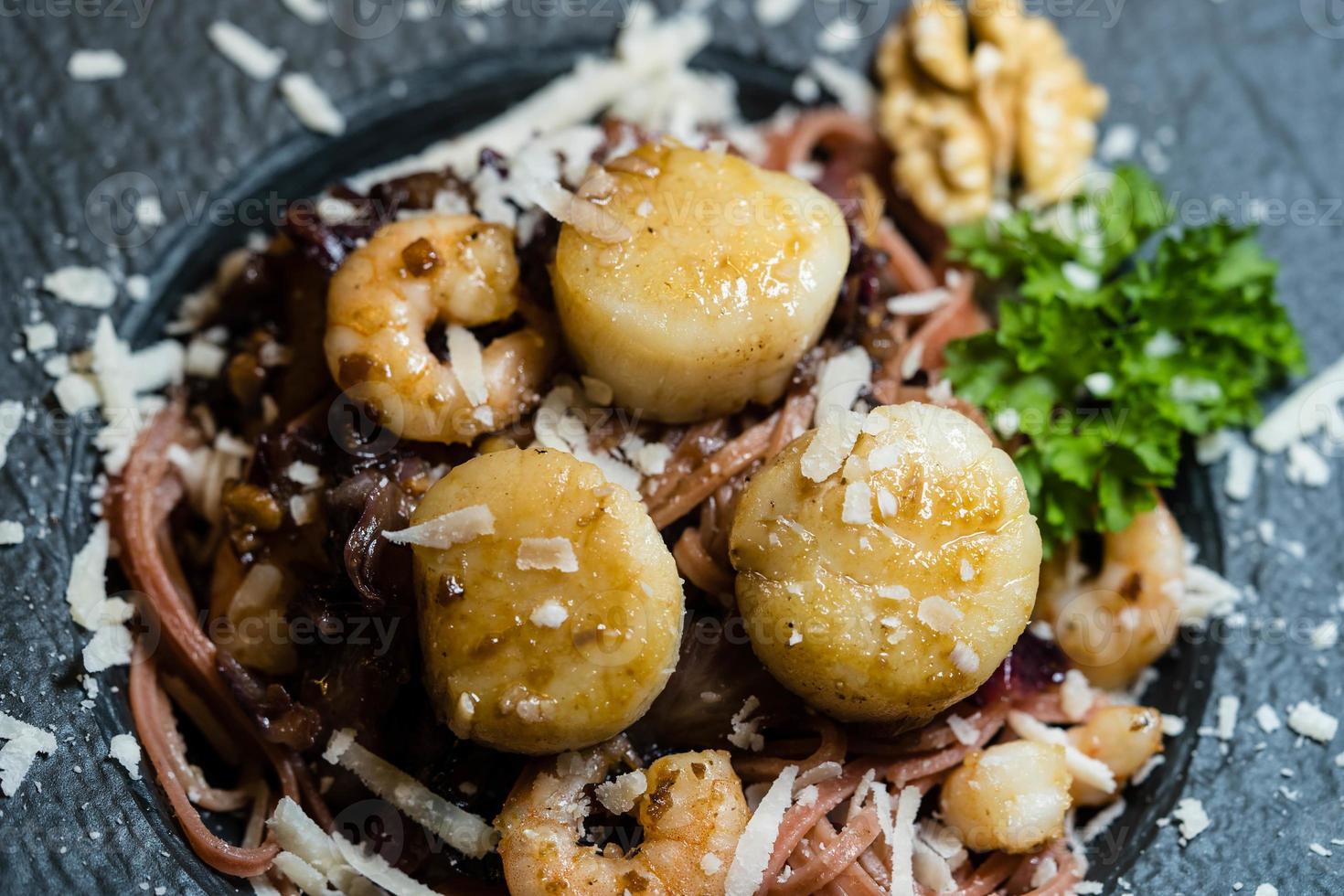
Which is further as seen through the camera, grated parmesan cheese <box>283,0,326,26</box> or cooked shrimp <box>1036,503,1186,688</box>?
grated parmesan cheese <box>283,0,326,26</box>

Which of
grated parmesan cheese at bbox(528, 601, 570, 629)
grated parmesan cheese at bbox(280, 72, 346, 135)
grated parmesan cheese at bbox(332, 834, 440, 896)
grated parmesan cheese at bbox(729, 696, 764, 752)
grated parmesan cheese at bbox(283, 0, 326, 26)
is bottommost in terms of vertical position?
grated parmesan cheese at bbox(332, 834, 440, 896)

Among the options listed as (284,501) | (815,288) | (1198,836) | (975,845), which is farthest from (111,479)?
(1198,836)

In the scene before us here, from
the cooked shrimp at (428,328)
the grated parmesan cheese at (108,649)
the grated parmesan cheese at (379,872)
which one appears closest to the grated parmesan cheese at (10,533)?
the grated parmesan cheese at (108,649)

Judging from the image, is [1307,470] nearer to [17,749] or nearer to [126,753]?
[126,753]

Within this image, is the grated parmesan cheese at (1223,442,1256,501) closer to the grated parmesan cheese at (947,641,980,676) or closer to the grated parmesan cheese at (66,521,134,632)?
the grated parmesan cheese at (947,641,980,676)

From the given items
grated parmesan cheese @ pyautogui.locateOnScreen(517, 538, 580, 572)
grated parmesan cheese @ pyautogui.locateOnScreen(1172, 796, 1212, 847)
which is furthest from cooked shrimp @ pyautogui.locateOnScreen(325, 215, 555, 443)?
grated parmesan cheese @ pyautogui.locateOnScreen(1172, 796, 1212, 847)

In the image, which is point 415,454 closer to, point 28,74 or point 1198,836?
point 28,74

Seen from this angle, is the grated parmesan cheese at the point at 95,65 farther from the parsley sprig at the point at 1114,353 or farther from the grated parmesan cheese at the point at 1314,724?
the grated parmesan cheese at the point at 1314,724
